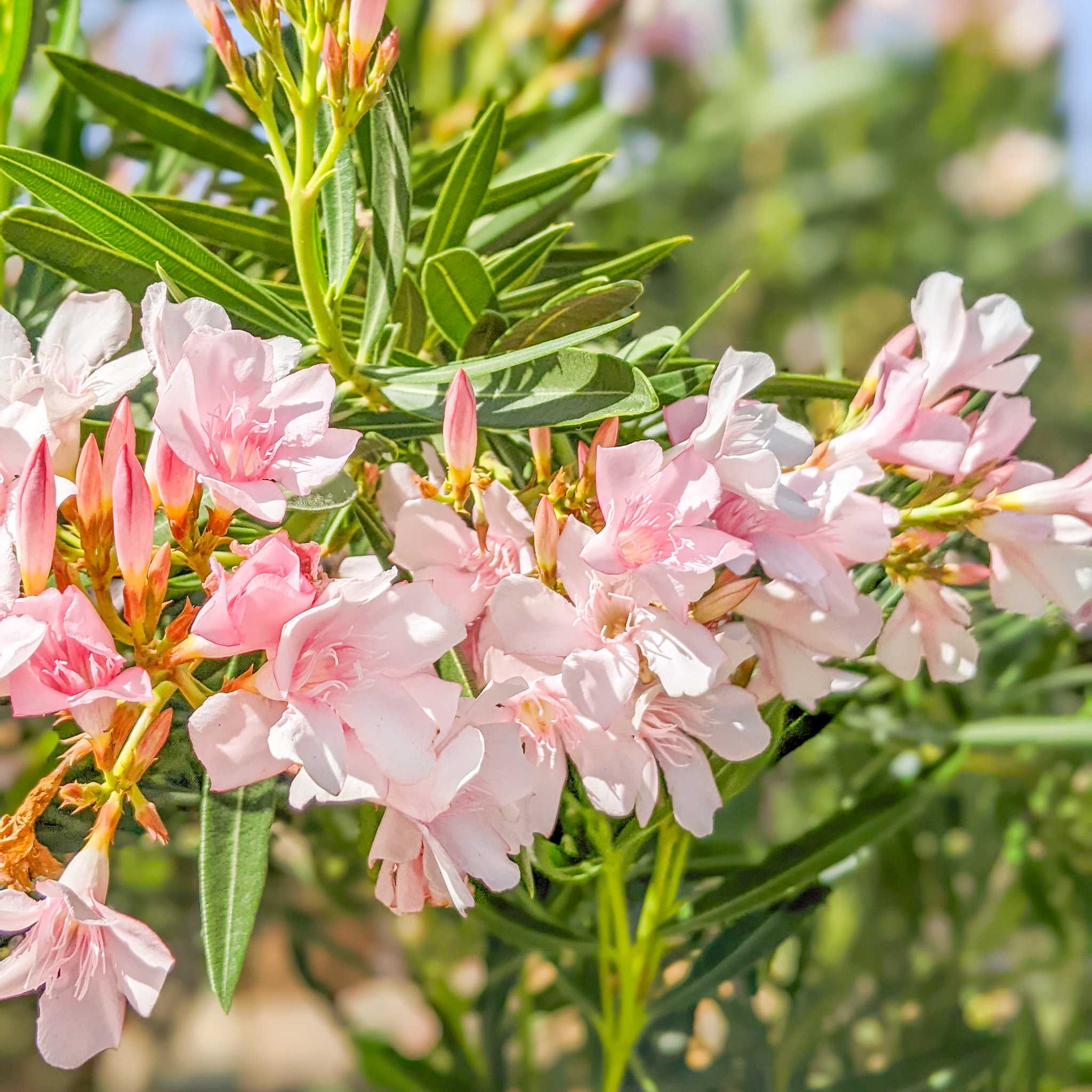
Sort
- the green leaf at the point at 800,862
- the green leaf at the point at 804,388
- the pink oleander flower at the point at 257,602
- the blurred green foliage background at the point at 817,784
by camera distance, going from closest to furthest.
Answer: the pink oleander flower at the point at 257,602, the green leaf at the point at 804,388, the green leaf at the point at 800,862, the blurred green foliage background at the point at 817,784

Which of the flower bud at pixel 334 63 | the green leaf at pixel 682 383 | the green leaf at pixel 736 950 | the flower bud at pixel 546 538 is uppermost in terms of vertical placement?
the flower bud at pixel 334 63

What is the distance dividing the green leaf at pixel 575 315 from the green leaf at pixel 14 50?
0.84ft

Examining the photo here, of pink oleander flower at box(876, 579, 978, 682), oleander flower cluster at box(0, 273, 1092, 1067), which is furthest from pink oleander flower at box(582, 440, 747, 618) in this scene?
pink oleander flower at box(876, 579, 978, 682)

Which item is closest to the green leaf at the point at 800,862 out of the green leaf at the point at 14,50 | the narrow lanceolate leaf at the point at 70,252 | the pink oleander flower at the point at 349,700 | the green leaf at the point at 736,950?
the green leaf at the point at 736,950

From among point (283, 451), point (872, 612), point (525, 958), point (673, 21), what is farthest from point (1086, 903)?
point (673, 21)

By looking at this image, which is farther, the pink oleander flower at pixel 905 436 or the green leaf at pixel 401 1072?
the green leaf at pixel 401 1072

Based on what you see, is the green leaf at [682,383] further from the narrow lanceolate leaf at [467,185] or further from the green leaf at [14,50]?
the green leaf at [14,50]

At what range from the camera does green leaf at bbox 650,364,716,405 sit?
0.35 metres

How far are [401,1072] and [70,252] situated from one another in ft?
1.72

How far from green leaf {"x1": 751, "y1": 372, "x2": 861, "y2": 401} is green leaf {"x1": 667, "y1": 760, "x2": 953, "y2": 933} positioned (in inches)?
8.6

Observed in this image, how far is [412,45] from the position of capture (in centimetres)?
72

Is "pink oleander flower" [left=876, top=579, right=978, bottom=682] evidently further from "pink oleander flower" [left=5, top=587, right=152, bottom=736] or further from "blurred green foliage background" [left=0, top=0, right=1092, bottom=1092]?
"pink oleander flower" [left=5, top=587, right=152, bottom=736]

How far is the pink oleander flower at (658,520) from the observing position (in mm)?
294

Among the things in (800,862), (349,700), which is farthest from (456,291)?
(800,862)
